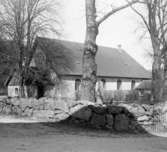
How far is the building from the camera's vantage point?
3250 cm

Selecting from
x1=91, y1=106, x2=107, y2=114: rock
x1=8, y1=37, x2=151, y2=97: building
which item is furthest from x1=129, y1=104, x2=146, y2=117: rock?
x1=8, y1=37, x2=151, y2=97: building

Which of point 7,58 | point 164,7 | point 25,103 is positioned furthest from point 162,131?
point 7,58

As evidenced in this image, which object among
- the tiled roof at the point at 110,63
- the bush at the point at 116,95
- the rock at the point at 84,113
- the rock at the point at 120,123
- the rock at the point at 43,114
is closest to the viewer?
the rock at the point at 120,123

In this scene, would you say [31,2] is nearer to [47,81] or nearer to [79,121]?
[47,81]

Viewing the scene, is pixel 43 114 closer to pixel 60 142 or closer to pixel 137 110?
pixel 137 110

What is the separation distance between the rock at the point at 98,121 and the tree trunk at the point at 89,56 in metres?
2.01

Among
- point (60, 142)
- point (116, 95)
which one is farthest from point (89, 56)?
point (116, 95)

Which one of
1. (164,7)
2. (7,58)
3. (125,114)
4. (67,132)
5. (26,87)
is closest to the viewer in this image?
(67,132)

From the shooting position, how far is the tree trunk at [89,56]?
14453mm

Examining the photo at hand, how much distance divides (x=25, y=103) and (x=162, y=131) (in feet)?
27.3

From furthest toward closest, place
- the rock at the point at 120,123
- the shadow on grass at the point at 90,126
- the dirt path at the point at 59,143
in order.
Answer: the rock at the point at 120,123 < the shadow on grass at the point at 90,126 < the dirt path at the point at 59,143

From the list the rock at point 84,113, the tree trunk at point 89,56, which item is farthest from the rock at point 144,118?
the tree trunk at point 89,56

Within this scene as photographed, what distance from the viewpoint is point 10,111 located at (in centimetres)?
1816

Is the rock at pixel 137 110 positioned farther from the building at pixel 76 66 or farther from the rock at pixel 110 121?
the building at pixel 76 66
